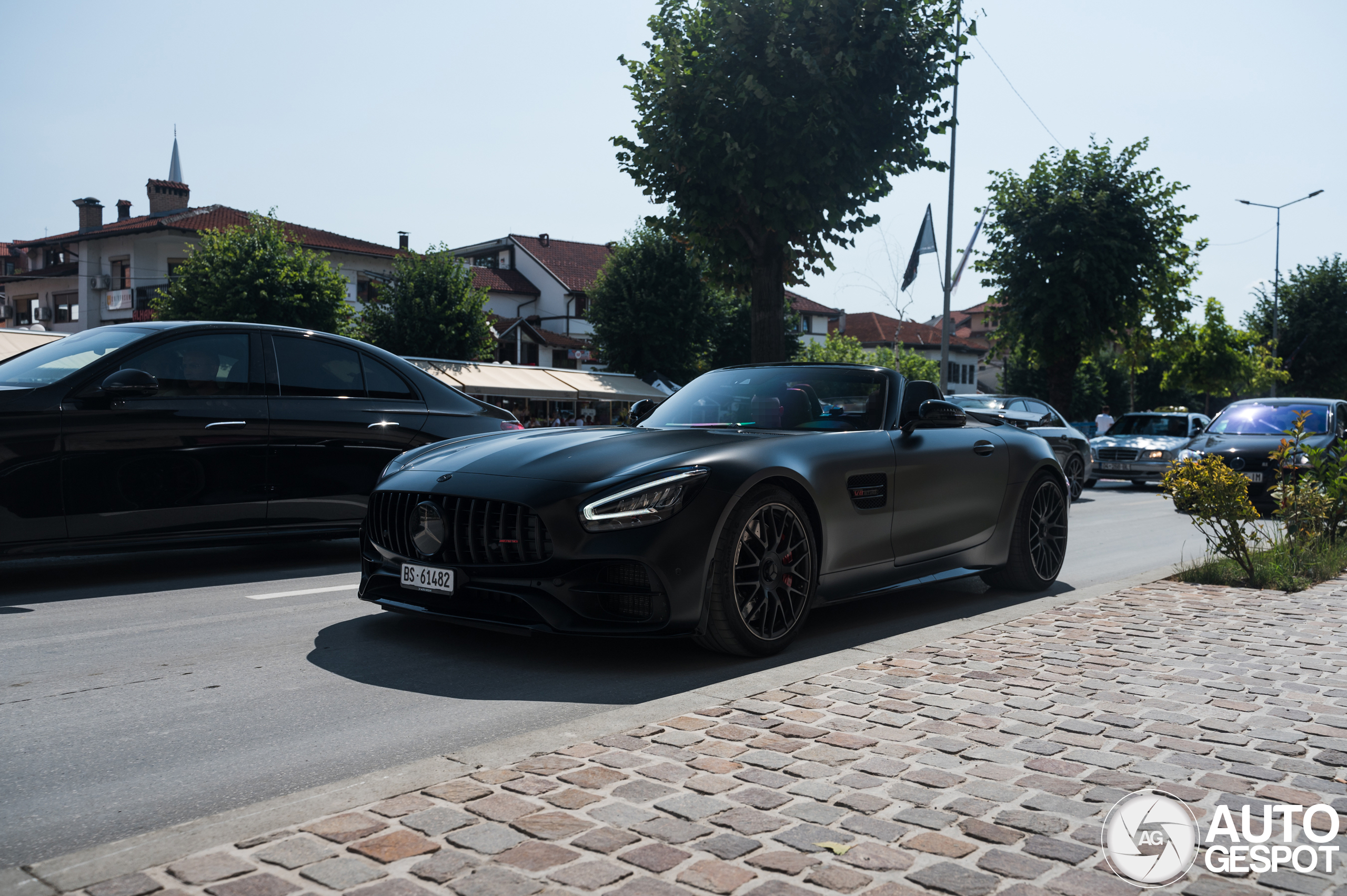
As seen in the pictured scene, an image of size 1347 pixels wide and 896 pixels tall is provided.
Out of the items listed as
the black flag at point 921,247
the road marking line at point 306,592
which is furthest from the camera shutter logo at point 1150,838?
the black flag at point 921,247

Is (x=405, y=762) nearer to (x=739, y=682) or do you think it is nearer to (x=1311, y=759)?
(x=739, y=682)

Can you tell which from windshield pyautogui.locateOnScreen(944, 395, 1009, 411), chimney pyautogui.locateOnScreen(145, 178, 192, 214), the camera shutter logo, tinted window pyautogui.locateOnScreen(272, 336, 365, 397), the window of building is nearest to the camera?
the camera shutter logo

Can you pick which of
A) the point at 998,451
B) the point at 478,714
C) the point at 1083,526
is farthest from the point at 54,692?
the point at 1083,526

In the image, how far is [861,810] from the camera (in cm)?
290

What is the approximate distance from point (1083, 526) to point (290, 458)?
968 centimetres

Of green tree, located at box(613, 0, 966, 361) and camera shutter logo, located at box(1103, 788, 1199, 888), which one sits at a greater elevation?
green tree, located at box(613, 0, 966, 361)

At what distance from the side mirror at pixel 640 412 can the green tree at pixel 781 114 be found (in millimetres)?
14236

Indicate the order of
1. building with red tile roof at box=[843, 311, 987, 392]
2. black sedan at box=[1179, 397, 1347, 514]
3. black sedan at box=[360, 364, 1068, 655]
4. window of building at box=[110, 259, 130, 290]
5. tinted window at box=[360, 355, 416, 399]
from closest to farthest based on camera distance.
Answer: black sedan at box=[360, 364, 1068, 655] < tinted window at box=[360, 355, 416, 399] < black sedan at box=[1179, 397, 1347, 514] < window of building at box=[110, 259, 130, 290] < building with red tile roof at box=[843, 311, 987, 392]

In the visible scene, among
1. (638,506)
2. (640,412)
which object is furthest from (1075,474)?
(638,506)

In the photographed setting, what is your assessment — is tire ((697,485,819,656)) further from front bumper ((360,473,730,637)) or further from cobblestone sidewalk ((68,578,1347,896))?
cobblestone sidewalk ((68,578,1347,896))

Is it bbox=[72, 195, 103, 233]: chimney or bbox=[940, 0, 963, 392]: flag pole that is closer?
bbox=[940, 0, 963, 392]: flag pole

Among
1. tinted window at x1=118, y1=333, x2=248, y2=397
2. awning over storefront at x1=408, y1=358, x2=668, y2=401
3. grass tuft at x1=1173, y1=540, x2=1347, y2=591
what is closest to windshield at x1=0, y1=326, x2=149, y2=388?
tinted window at x1=118, y1=333, x2=248, y2=397

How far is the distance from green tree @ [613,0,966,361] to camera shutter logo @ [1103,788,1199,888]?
1813cm

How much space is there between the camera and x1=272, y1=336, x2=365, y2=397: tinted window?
7375 mm
